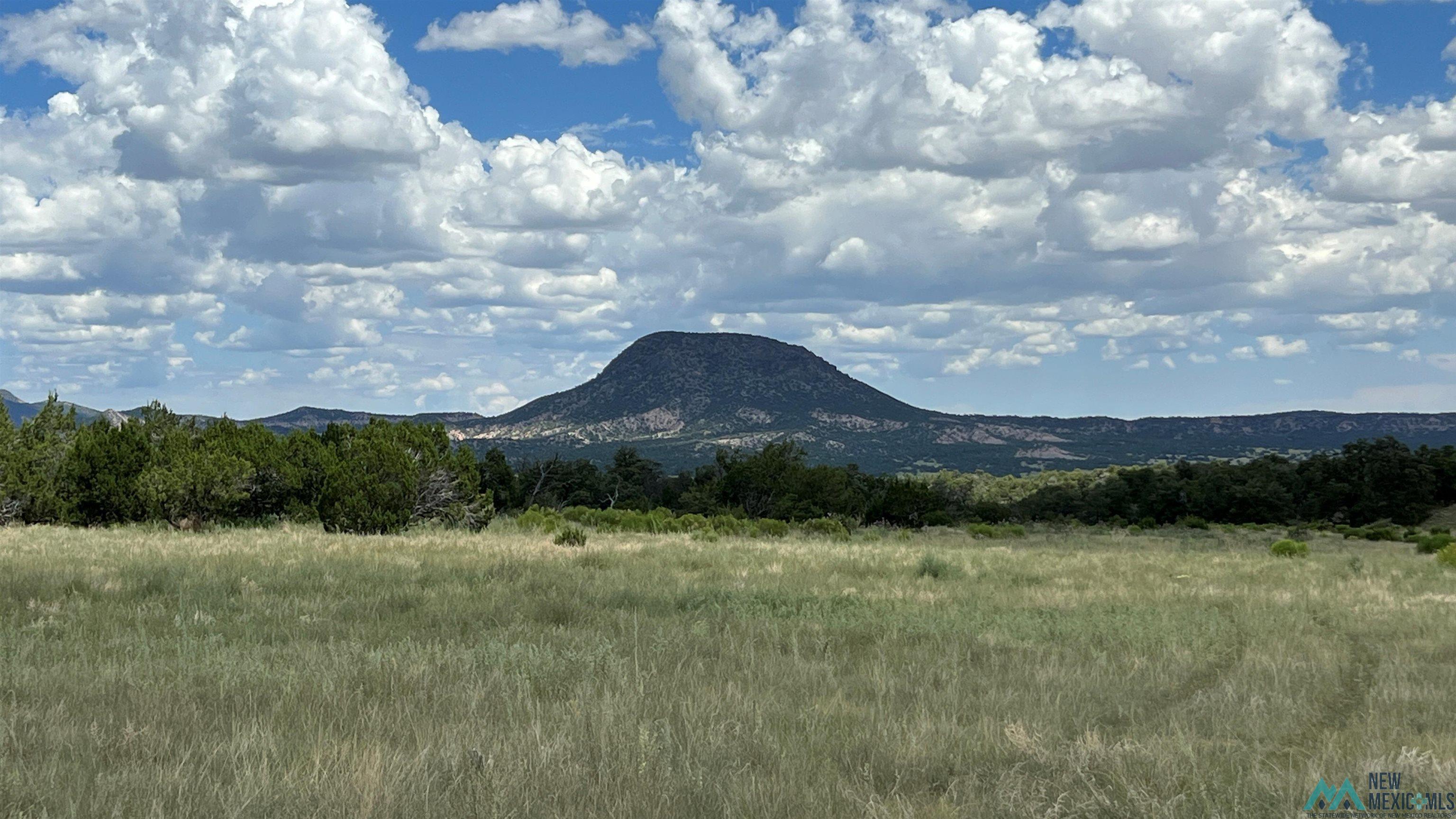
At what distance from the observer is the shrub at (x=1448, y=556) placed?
2431 cm

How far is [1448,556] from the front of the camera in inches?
989

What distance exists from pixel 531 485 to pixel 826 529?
2986 centimetres

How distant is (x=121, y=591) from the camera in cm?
1329

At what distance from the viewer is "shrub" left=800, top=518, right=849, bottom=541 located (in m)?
39.5

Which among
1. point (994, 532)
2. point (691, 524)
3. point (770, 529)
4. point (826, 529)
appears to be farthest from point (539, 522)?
point (994, 532)

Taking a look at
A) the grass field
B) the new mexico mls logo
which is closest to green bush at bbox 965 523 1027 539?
the grass field

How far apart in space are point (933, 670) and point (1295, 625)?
635 cm

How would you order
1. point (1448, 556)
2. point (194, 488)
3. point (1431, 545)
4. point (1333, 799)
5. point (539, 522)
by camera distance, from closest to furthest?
1. point (1333, 799)
2. point (1448, 556)
3. point (194, 488)
4. point (1431, 545)
5. point (539, 522)

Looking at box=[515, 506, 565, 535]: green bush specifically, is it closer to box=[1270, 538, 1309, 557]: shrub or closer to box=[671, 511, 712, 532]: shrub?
box=[671, 511, 712, 532]: shrub

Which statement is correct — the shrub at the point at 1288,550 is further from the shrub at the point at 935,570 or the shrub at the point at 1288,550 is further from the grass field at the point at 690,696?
the shrub at the point at 935,570

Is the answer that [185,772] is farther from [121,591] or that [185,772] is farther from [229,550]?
[229,550]

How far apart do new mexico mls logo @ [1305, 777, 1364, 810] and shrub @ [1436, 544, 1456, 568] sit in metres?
22.9
